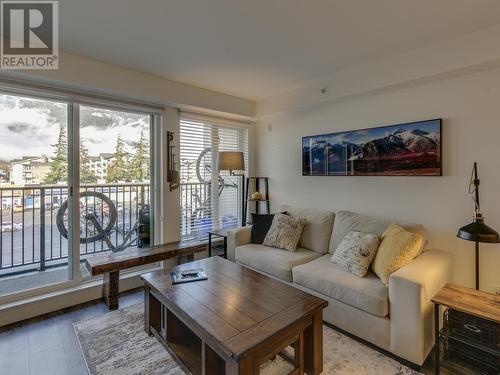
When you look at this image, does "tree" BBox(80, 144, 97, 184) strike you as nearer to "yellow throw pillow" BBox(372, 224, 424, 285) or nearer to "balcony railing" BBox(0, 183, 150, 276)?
"balcony railing" BBox(0, 183, 150, 276)

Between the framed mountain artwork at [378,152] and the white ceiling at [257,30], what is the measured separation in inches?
30.6

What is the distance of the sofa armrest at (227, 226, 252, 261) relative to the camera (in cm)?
336

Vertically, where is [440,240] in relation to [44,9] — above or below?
below

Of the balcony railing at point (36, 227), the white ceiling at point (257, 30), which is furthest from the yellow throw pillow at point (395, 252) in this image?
the balcony railing at point (36, 227)

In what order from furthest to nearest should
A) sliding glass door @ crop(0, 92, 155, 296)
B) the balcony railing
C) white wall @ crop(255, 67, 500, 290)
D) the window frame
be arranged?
the balcony railing
sliding glass door @ crop(0, 92, 155, 296)
the window frame
white wall @ crop(255, 67, 500, 290)

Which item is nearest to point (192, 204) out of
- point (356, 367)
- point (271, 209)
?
point (271, 209)

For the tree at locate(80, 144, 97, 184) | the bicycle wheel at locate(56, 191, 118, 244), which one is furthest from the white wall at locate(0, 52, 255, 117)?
the bicycle wheel at locate(56, 191, 118, 244)

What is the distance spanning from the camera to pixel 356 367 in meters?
1.86

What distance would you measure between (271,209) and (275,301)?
249 cm

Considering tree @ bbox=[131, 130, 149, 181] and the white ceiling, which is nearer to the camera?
the white ceiling

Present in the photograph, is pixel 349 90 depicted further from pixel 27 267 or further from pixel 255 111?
pixel 27 267

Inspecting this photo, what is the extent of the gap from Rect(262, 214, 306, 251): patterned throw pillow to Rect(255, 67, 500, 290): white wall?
1.90 feet

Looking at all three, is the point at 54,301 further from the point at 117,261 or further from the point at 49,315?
the point at 117,261

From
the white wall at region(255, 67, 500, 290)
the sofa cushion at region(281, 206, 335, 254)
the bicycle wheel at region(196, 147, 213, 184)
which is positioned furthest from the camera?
the bicycle wheel at region(196, 147, 213, 184)
